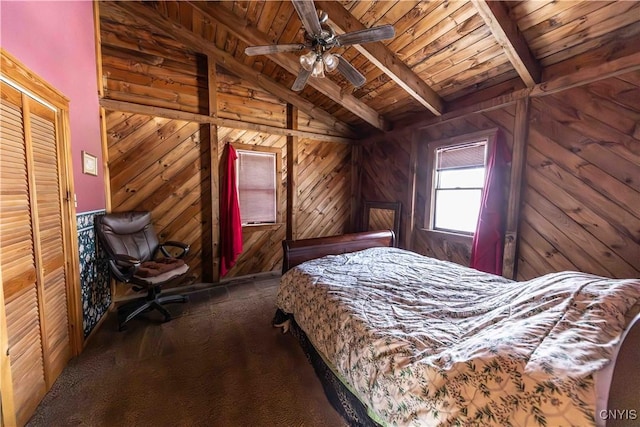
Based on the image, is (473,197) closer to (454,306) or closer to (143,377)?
(454,306)

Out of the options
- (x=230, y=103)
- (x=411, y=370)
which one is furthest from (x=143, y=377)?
(x=230, y=103)

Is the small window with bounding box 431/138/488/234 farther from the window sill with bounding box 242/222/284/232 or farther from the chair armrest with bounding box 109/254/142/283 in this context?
the chair armrest with bounding box 109/254/142/283

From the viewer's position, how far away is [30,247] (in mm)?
1380

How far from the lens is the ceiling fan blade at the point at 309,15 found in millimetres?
1413

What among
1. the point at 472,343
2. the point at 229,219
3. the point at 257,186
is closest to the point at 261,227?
the point at 229,219

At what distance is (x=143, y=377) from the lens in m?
1.65

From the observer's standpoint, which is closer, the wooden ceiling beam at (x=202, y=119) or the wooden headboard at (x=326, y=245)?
the wooden headboard at (x=326, y=245)

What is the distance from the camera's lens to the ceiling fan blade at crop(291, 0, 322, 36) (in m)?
1.41

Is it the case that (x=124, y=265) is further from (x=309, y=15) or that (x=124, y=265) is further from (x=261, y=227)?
(x=309, y=15)

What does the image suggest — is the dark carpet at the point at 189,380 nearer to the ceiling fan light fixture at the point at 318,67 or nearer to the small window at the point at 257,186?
the small window at the point at 257,186

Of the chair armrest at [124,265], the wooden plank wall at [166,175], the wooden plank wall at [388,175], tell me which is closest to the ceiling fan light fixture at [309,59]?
the wooden plank wall at [166,175]

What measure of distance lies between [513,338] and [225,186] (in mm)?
3346

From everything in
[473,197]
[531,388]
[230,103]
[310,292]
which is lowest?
[310,292]

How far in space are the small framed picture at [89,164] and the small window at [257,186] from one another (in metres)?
1.54
